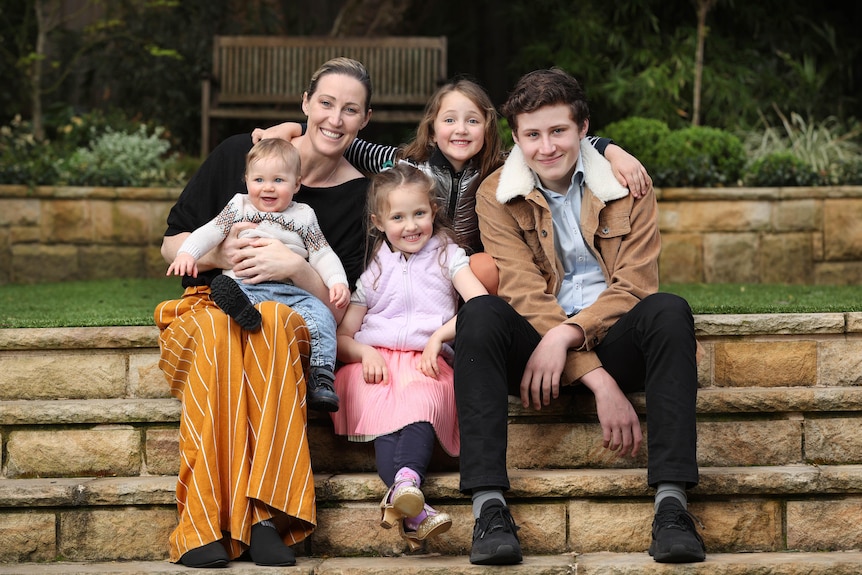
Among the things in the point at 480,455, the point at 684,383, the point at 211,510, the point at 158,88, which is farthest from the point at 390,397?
the point at 158,88

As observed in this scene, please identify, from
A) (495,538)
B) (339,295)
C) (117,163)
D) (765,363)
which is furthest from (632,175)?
(117,163)

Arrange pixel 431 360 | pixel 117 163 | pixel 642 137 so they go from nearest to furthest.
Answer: pixel 431 360 → pixel 642 137 → pixel 117 163

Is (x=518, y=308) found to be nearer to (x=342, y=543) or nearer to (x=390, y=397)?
(x=390, y=397)

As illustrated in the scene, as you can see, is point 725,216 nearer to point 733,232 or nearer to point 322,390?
point 733,232

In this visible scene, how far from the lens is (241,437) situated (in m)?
2.59

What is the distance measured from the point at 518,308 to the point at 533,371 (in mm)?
212

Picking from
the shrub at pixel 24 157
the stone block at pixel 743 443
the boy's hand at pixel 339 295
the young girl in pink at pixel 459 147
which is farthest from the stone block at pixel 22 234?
the stone block at pixel 743 443

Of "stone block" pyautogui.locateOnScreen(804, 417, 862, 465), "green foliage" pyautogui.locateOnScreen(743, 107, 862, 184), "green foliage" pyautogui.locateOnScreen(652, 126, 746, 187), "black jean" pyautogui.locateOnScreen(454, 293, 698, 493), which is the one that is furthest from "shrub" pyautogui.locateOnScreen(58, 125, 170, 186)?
"stone block" pyautogui.locateOnScreen(804, 417, 862, 465)

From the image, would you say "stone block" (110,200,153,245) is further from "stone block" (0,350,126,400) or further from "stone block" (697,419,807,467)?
"stone block" (697,419,807,467)

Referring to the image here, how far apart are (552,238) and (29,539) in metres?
1.60

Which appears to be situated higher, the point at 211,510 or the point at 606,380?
the point at 606,380

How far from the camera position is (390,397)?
9.20 feet

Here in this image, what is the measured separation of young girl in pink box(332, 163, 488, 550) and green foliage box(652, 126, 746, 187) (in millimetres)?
3212

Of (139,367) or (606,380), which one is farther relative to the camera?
(139,367)
